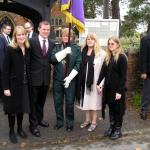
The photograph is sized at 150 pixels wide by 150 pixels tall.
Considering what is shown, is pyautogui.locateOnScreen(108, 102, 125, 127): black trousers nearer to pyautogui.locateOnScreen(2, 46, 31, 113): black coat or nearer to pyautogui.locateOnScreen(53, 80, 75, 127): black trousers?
pyautogui.locateOnScreen(53, 80, 75, 127): black trousers

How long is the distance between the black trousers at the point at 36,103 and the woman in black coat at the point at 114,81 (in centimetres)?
103

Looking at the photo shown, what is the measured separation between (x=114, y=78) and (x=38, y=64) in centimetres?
133

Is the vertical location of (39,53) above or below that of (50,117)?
above

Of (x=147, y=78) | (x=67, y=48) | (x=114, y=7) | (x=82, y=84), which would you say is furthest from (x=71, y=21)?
(x=114, y=7)

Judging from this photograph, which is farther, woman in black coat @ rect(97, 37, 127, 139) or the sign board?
the sign board

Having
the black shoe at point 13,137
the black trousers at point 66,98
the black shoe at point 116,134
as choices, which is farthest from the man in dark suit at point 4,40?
the black shoe at point 116,134

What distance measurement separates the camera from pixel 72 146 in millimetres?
7105

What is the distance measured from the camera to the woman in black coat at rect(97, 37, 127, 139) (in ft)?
23.7

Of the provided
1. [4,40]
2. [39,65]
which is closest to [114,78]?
[39,65]

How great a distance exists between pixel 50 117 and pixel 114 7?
16413 millimetres

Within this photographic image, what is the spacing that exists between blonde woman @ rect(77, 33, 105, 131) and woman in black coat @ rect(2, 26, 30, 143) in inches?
41.8

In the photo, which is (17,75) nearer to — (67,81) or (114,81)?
(67,81)

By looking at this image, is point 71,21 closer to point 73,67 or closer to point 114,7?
point 73,67

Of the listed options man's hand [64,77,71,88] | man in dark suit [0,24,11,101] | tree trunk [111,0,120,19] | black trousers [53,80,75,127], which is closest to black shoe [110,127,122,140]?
black trousers [53,80,75,127]
